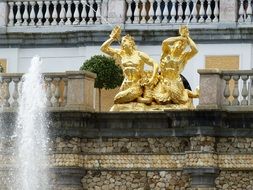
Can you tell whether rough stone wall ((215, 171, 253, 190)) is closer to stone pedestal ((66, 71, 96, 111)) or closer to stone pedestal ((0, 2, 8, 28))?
stone pedestal ((66, 71, 96, 111))

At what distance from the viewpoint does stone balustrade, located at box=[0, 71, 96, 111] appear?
40.8 m

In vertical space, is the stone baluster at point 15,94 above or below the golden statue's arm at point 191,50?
below

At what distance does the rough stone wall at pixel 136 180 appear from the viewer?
132 ft

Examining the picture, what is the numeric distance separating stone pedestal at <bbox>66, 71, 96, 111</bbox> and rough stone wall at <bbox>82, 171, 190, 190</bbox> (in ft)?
5.03

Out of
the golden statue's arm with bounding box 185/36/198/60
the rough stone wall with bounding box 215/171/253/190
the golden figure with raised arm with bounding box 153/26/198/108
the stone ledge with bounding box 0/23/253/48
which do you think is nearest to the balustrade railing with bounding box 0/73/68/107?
the golden figure with raised arm with bounding box 153/26/198/108

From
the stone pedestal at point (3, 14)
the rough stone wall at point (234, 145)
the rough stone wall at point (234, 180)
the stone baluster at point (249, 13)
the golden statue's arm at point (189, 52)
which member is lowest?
the rough stone wall at point (234, 180)

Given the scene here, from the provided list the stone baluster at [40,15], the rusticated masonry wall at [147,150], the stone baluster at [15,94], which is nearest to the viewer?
the rusticated masonry wall at [147,150]

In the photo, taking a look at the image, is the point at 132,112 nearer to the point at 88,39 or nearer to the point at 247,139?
the point at 247,139

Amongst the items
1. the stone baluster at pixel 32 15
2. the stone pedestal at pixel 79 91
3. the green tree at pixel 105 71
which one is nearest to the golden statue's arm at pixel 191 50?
the stone pedestal at pixel 79 91

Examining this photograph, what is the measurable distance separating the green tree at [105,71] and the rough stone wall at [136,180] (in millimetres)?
5691

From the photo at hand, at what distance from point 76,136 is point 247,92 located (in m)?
3.99

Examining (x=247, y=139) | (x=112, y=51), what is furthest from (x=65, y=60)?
(x=247, y=139)

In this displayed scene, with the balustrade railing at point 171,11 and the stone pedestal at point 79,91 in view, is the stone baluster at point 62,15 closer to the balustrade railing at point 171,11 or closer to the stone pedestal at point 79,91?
the balustrade railing at point 171,11

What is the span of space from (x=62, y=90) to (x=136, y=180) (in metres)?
2.70
